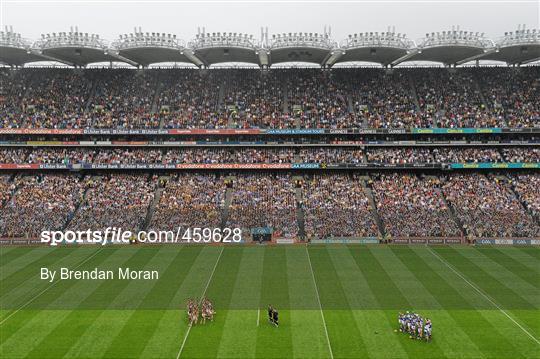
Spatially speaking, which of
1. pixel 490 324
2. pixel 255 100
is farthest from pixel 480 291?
pixel 255 100

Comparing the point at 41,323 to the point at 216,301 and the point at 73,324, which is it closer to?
the point at 73,324

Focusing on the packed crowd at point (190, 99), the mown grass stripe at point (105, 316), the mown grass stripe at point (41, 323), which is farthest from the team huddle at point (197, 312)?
the packed crowd at point (190, 99)

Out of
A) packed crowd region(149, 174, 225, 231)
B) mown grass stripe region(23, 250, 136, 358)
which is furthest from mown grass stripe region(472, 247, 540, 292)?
mown grass stripe region(23, 250, 136, 358)

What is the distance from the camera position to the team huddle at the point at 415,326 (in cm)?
2133

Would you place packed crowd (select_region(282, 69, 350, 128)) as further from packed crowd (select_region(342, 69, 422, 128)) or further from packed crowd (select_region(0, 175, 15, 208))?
packed crowd (select_region(0, 175, 15, 208))

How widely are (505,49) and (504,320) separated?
124 ft

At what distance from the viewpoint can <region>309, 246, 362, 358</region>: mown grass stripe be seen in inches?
808

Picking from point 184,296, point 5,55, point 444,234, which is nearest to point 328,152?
point 444,234

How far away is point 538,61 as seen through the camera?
5750 centimetres

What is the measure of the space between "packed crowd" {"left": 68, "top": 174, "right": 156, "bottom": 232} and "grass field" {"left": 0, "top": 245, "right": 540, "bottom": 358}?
4856 millimetres

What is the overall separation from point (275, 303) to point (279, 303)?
238mm

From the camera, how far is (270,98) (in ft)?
178

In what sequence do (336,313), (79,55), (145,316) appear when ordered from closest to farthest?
(145,316) < (336,313) < (79,55)

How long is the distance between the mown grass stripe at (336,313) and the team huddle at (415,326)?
2.27 meters
